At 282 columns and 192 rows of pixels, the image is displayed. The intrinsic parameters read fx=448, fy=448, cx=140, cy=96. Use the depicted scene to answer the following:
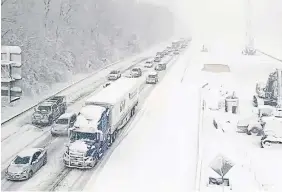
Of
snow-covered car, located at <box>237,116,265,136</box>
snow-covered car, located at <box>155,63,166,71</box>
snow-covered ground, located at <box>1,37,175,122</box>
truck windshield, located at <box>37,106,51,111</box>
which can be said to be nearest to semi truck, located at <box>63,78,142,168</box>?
snow-covered ground, located at <box>1,37,175,122</box>

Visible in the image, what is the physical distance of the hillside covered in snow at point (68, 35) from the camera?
8.88 m

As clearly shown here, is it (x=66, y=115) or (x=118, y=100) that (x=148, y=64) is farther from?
(x=66, y=115)

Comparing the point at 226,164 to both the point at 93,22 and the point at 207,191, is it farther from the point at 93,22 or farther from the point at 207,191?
the point at 93,22

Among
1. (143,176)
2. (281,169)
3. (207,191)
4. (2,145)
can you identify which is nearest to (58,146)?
(2,145)

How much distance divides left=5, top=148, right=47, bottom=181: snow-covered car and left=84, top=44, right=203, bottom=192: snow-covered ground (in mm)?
1165

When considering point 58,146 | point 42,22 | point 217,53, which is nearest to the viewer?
point 217,53

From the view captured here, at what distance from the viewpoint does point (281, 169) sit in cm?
838

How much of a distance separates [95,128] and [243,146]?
3130 mm

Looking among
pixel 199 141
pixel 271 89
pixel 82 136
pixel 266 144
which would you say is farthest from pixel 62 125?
pixel 271 89

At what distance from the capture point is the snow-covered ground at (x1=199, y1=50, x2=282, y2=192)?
25.8 ft

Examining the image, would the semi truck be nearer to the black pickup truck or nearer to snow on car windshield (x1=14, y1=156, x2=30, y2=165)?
snow on car windshield (x1=14, y1=156, x2=30, y2=165)

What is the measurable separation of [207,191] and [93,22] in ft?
22.6

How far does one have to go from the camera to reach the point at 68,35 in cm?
1094

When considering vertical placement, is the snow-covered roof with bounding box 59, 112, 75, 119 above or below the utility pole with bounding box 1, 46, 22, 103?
below
